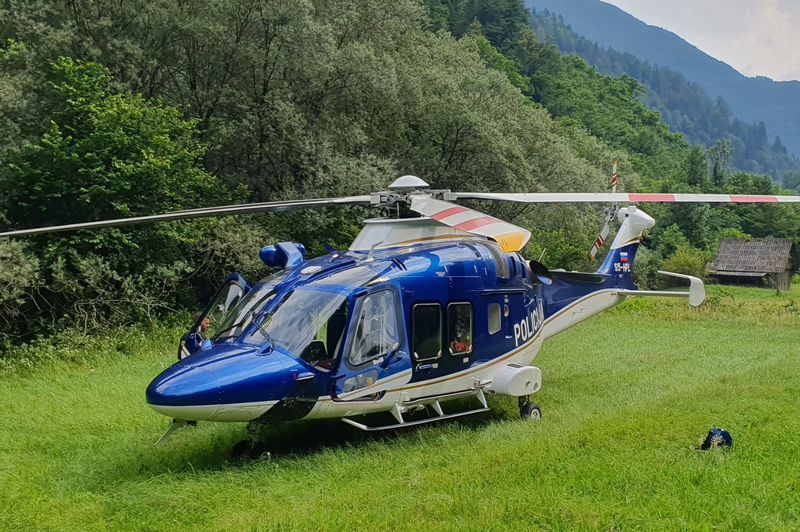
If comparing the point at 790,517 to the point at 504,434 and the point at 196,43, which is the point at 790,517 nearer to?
the point at 504,434

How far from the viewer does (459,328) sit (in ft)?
26.2

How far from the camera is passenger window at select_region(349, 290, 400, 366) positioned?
6.93 metres

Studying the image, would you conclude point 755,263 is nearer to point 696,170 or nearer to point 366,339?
point 696,170

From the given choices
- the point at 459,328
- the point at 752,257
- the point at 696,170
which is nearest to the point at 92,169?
the point at 459,328

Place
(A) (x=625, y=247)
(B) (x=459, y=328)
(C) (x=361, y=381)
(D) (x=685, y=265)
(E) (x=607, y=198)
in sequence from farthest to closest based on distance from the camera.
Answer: (D) (x=685, y=265)
(A) (x=625, y=247)
(E) (x=607, y=198)
(B) (x=459, y=328)
(C) (x=361, y=381)

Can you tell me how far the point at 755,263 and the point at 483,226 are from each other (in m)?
32.1

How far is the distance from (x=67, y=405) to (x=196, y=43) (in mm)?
12123

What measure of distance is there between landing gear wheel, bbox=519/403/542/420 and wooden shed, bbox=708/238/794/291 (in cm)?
2979

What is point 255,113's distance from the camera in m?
18.9

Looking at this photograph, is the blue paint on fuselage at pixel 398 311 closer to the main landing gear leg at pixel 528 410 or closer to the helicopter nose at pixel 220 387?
the helicopter nose at pixel 220 387

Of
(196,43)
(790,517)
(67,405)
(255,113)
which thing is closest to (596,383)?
(790,517)

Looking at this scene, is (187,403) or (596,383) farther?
(596,383)

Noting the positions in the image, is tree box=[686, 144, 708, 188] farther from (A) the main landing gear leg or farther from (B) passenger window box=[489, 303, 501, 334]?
(B) passenger window box=[489, 303, 501, 334]

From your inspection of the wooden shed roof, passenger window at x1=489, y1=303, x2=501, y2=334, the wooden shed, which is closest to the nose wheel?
passenger window at x1=489, y1=303, x2=501, y2=334
